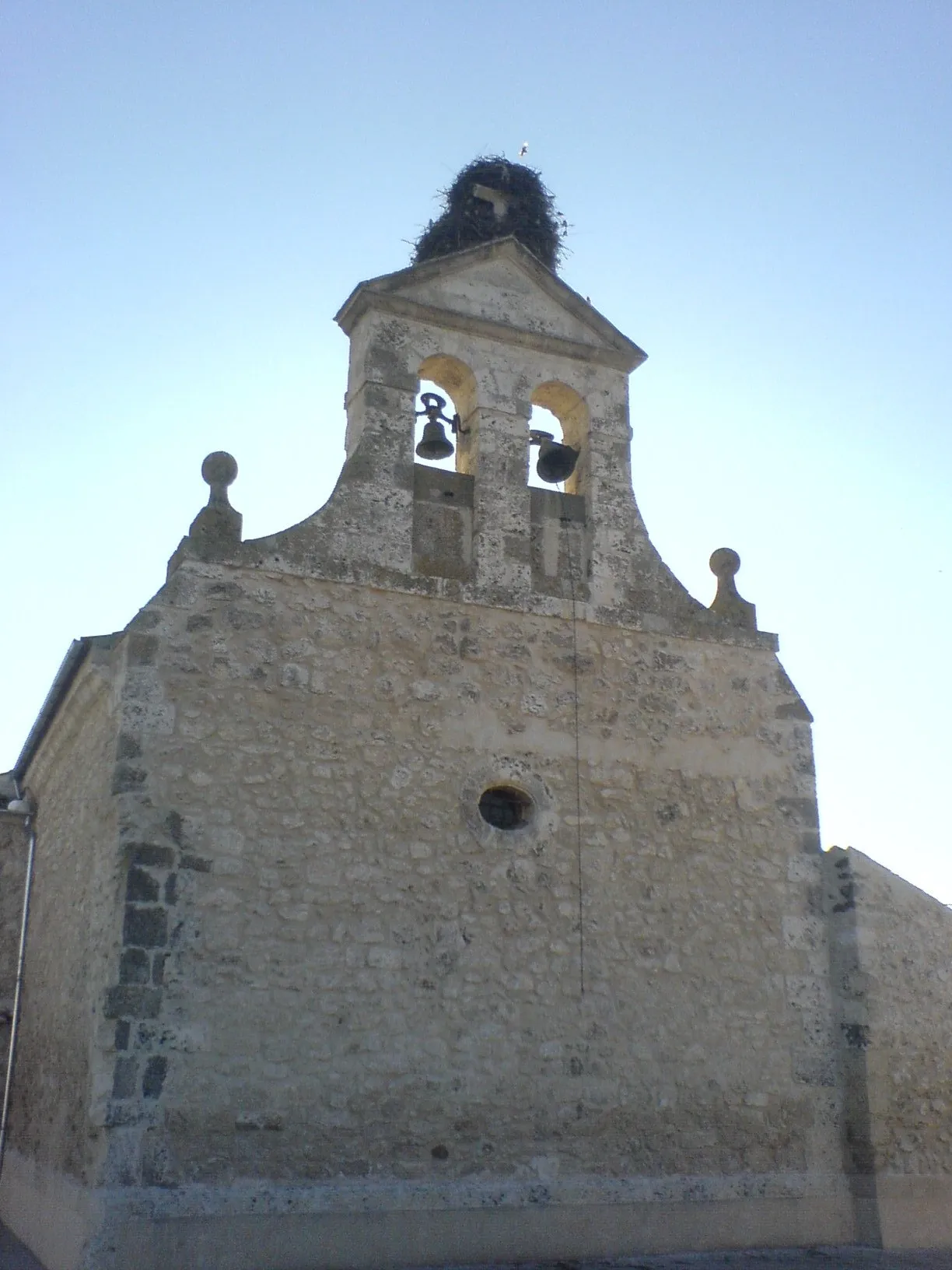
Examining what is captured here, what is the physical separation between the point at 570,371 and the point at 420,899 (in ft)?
13.9

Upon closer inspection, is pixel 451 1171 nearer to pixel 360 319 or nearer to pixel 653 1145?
pixel 653 1145

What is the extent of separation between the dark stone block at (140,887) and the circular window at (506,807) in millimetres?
2171

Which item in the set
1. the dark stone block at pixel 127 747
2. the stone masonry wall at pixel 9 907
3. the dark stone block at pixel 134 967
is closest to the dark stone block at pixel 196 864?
the dark stone block at pixel 134 967

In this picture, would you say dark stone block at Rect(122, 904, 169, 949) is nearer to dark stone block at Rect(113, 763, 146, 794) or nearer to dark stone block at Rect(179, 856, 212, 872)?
dark stone block at Rect(179, 856, 212, 872)

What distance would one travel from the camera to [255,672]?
7391mm

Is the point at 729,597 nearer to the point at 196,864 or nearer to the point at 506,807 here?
the point at 506,807

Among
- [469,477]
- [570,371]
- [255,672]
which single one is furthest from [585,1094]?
[570,371]

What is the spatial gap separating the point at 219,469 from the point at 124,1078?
371 cm

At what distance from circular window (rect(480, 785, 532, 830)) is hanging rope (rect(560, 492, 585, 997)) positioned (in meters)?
0.35

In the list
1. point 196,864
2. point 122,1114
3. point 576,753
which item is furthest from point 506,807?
point 122,1114

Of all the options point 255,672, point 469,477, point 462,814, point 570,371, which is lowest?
point 462,814

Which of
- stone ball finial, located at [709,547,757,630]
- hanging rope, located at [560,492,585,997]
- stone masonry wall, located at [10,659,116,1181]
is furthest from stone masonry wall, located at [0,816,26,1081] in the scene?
stone ball finial, located at [709,547,757,630]

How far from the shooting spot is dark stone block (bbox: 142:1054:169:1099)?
251 inches

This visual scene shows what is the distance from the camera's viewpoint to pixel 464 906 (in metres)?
7.46
